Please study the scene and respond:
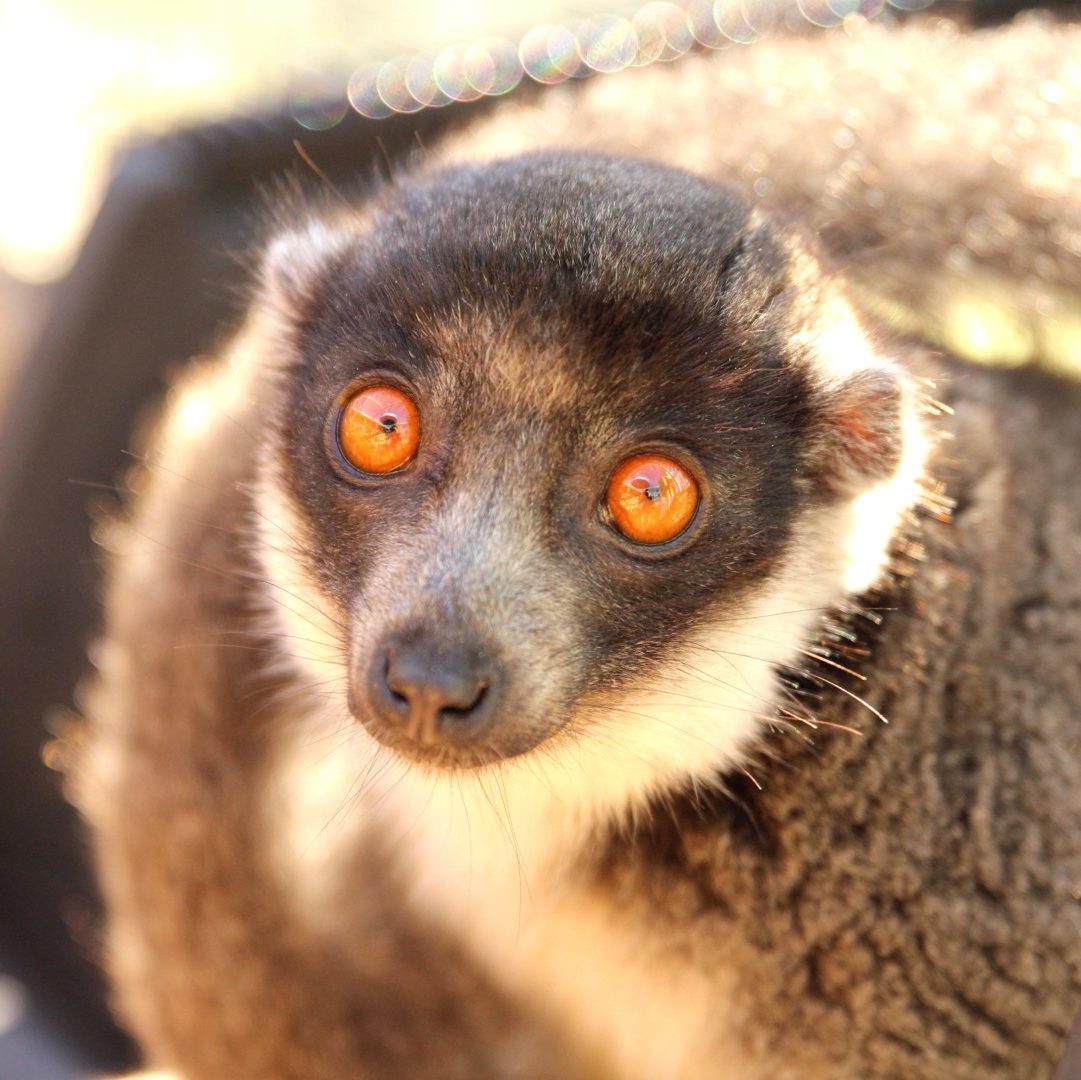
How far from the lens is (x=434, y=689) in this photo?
6.69 feet

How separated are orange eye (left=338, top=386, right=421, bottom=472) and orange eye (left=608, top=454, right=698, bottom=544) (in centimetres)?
36

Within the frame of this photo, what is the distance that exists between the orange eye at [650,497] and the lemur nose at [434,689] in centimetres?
34

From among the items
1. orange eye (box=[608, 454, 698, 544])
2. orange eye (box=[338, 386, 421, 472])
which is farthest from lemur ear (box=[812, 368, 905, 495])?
orange eye (box=[338, 386, 421, 472])

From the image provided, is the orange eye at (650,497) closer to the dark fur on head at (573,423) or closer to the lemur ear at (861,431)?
the dark fur on head at (573,423)

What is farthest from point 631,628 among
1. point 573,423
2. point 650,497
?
point 573,423

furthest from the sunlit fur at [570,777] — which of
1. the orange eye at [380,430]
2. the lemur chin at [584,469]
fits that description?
the orange eye at [380,430]

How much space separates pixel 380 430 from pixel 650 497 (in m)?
0.48

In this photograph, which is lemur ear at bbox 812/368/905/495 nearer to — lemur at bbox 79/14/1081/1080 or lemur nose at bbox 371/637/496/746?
lemur at bbox 79/14/1081/1080

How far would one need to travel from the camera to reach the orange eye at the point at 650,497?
7.23ft

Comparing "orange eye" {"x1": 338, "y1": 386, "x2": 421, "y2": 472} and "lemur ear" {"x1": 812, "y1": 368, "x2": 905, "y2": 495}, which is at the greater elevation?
"lemur ear" {"x1": 812, "y1": 368, "x2": 905, "y2": 495}

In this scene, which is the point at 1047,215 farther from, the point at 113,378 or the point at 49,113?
the point at 49,113

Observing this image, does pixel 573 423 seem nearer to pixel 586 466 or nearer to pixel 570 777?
pixel 586 466

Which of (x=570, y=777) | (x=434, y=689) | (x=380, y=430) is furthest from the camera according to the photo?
(x=570, y=777)

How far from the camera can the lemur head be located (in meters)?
2.16
